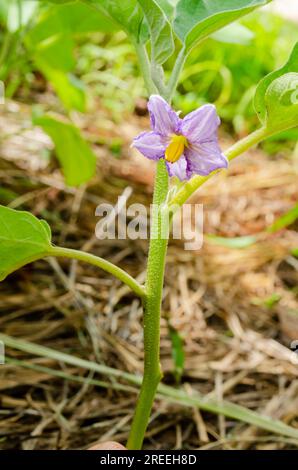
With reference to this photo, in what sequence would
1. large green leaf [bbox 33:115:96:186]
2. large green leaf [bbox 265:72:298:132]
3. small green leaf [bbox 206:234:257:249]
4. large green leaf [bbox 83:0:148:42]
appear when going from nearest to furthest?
large green leaf [bbox 265:72:298:132] → large green leaf [bbox 83:0:148:42] → large green leaf [bbox 33:115:96:186] → small green leaf [bbox 206:234:257:249]

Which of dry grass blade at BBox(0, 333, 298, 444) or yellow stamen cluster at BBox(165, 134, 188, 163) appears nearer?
yellow stamen cluster at BBox(165, 134, 188, 163)

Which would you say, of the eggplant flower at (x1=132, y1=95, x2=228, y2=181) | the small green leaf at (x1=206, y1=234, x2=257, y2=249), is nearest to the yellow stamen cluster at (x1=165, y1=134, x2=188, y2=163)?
the eggplant flower at (x1=132, y1=95, x2=228, y2=181)

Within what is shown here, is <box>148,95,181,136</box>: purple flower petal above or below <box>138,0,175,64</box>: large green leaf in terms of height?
below

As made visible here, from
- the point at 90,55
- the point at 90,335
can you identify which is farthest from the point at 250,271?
the point at 90,55

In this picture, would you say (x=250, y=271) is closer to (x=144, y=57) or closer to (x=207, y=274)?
(x=207, y=274)

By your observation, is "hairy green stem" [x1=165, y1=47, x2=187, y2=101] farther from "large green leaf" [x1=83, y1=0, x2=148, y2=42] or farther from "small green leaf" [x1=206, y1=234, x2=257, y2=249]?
"small green leaf" [x1=206, y1=234, x2=257, y2=249]

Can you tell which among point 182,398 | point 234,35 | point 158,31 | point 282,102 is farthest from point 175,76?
point 182,398
